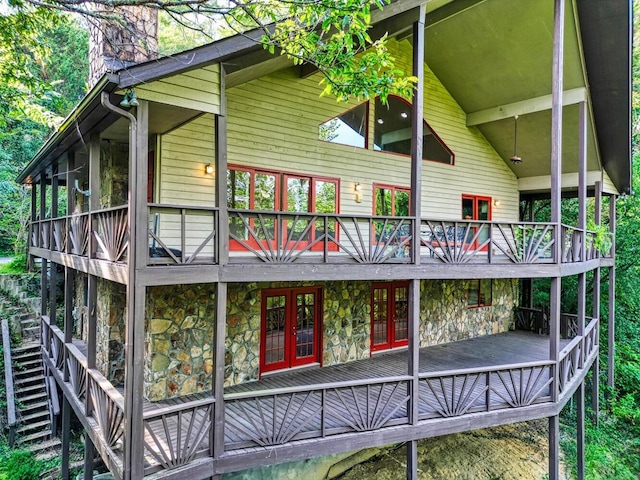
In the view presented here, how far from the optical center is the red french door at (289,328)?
349 inches

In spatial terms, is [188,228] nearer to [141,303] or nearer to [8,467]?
[141,303]

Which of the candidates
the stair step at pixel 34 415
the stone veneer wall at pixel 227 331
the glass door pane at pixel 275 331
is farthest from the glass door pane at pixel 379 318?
the stair step at pixel 34 415

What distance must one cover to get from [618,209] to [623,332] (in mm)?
4643

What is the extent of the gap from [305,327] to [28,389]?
281 inches

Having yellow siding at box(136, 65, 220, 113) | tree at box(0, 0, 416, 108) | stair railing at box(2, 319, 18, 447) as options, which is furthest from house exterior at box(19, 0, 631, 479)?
stair railing at box(2, 319, 18, 447)

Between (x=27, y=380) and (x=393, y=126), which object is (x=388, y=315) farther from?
(x=27, y=380)

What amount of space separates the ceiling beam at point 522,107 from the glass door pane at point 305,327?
7.10 meters

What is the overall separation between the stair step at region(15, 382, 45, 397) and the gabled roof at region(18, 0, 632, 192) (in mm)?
5449

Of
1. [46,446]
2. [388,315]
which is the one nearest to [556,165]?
[388,315]

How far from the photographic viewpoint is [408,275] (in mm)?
6781

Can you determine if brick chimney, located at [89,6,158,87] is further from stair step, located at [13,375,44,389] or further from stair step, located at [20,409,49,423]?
stair step, located at [20,409,49,423]

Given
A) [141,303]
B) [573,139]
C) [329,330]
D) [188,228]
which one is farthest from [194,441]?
[573,139]

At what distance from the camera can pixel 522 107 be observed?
11.0 m

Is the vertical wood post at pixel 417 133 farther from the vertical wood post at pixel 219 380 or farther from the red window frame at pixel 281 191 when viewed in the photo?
the vertical wood post at pixel 219 380
